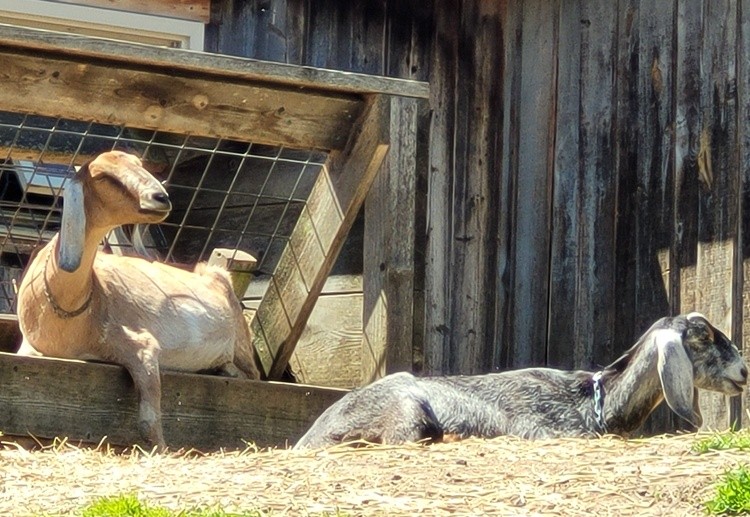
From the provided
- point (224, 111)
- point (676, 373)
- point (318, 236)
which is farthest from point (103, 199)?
point (676, 373)

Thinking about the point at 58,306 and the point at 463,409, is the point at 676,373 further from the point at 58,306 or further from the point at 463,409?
the point at 58,306

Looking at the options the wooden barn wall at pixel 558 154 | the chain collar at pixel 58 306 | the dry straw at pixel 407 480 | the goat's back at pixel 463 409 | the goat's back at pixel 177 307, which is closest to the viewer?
the dry straw at pixel 407 480

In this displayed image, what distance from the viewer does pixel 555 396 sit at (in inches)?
322

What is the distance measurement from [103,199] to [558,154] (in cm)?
292

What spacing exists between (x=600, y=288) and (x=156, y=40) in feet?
9.67

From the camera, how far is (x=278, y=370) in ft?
28.8

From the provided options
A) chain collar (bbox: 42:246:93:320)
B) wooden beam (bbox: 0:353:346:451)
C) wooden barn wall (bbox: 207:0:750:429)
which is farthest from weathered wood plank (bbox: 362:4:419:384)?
chain collar (bbox: 42:246:93:320)

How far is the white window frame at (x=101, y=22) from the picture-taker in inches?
367

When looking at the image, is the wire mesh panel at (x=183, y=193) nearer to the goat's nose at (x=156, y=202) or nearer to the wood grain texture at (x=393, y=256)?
the wood grain texture at (x=393, y=256)

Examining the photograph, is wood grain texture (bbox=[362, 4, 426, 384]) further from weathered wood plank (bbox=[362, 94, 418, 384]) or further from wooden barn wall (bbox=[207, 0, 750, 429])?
wooden barn wall (bbox=[207, 0, 750, 429])

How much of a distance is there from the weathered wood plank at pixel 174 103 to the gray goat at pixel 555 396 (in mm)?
1274

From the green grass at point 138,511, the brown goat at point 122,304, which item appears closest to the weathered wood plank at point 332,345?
the brown goat at point 122,304

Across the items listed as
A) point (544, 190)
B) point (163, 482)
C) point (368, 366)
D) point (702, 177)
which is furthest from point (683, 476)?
point (544, 190)

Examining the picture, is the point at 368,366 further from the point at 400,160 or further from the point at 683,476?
the point at 683,476
